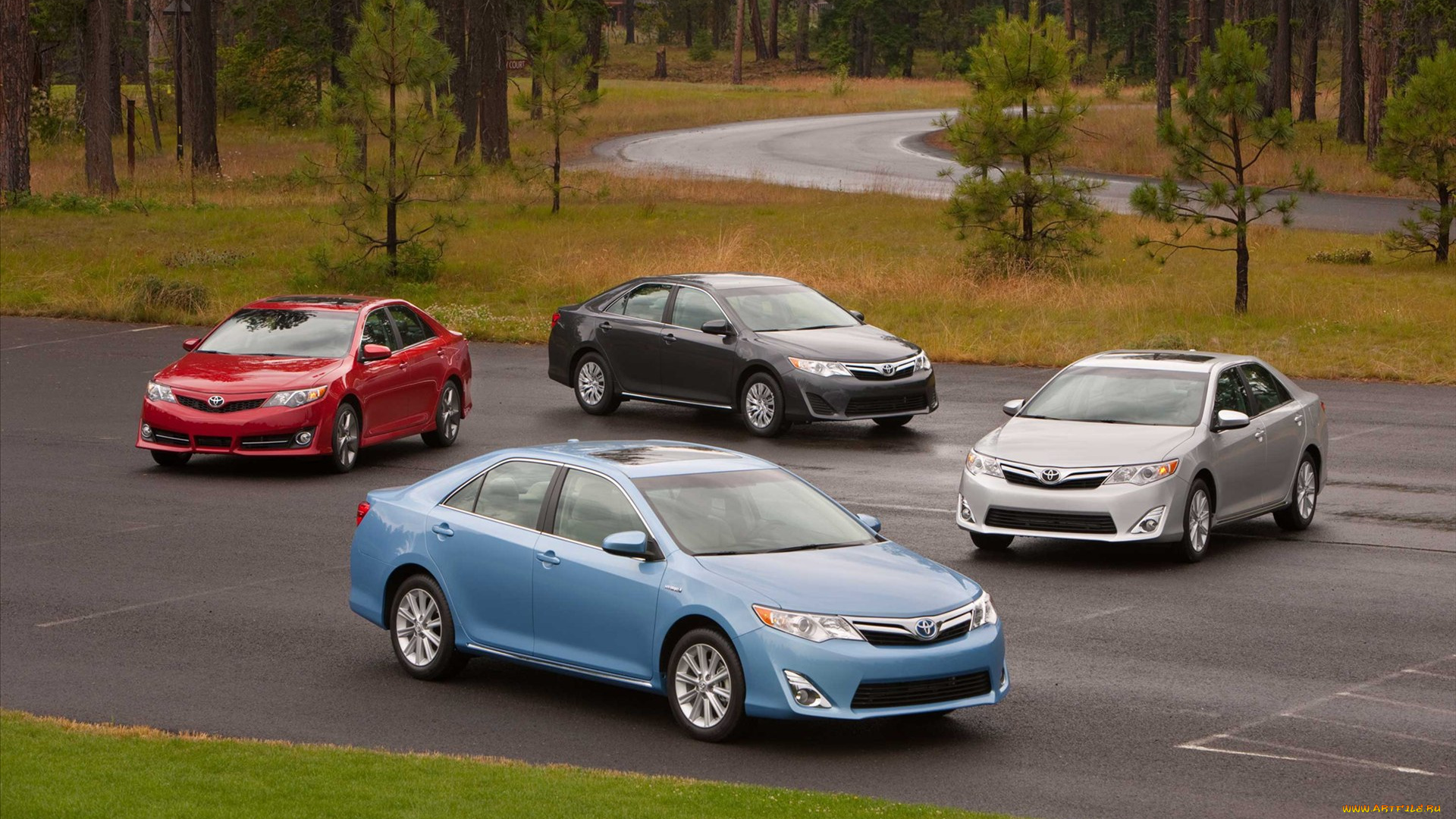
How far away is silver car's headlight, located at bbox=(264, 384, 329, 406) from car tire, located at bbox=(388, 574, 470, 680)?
741cm

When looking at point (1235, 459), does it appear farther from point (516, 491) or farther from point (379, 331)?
point (379, 331)

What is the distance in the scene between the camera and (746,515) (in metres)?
9.56

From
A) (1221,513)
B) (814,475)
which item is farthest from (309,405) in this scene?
(1221,513)

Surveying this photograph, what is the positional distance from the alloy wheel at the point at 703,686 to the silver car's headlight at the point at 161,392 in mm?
10270

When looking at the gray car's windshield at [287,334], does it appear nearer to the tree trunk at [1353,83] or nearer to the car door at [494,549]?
the car door at [494,549]

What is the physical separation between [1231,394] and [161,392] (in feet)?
34.2

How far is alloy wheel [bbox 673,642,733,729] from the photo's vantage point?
8.73 m

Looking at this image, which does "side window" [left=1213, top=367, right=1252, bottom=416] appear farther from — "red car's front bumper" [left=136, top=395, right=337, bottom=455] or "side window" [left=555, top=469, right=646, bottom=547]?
"red car's front bumper" [left=136, top=395, right=337, bottom=455]

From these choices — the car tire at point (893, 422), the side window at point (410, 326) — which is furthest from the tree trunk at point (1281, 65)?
the side window at point (410, 326)

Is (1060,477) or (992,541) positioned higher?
(1060,477)

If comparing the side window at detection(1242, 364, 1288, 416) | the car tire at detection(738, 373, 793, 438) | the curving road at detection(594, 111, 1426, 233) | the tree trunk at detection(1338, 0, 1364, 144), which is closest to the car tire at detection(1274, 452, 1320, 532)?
the side window at detection(1242, 364, 1288, 416)

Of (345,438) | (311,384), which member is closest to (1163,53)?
(345,438)

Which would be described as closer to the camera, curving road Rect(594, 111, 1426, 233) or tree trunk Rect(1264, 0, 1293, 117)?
curving road Rect(594, 111, 1426, 233)

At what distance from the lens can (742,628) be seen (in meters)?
8.55
